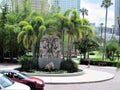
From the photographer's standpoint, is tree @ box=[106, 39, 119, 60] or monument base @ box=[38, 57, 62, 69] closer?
monument base @ box=[38, 57, 62, 69]

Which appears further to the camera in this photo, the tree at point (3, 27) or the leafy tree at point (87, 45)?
the leafy tree at point (87, 45)

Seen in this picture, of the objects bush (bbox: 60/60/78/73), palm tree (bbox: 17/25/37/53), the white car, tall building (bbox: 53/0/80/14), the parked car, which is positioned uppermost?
tall building (bbox: 53/0/80/14)

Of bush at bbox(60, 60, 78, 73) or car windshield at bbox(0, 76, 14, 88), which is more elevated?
car windshield at bbox(0, 76, 14, 88)

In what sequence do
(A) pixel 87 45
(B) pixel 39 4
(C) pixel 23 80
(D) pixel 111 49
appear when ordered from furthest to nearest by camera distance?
(A) pixel 87 45 < (D) pixel 111 49 < (B) pixel 39 4 < (C) pixel 23 80

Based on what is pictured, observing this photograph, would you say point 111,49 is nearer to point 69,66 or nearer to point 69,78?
point 69,66

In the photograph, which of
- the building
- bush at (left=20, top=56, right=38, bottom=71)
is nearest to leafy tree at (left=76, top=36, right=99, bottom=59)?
the building

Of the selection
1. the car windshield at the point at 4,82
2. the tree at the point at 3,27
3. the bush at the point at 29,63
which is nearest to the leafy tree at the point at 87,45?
the tree at the point at 3,27

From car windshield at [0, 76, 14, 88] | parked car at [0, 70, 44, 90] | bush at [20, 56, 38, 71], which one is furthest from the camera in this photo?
bush at [20, 56, 38, 71]

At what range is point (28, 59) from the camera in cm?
3684

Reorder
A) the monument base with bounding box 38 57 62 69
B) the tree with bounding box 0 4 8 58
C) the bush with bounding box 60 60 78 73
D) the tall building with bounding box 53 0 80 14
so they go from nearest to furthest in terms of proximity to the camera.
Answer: the bush with bounding box 60 60 78 73
the monument base with bounding box 38 57 62 69
the tree with bounding box 0 4 8 58
the tall building with bounding box 53 0 80 14

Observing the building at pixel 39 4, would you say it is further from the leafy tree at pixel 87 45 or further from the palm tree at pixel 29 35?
the palm tree at pixel 29 35

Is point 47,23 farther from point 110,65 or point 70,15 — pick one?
point 110,65

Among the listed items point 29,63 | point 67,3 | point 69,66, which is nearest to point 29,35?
point 29,63

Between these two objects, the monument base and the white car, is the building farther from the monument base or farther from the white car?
the white car
